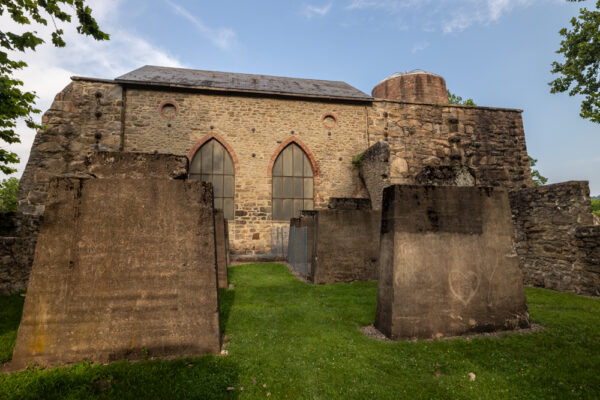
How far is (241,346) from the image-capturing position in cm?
319

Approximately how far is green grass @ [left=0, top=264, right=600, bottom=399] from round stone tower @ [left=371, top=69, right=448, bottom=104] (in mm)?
16926

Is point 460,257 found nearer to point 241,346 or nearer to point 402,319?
point 402,319

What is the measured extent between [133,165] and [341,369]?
2.98 m

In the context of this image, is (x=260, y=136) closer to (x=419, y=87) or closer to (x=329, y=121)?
(x=329, y=121)

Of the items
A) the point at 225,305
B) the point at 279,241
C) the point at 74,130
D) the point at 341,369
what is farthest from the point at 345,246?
the point at 74,130

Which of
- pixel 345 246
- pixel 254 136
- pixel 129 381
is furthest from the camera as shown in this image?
pixel 254 136

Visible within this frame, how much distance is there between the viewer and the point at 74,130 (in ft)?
37.9

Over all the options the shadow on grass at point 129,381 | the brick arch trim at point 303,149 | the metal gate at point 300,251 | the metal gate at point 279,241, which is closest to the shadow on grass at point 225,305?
the shadow on grass at point 129,381

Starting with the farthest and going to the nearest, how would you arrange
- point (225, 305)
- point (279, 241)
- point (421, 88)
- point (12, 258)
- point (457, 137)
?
point (421, 88) < point (457, 137) < point (279, 241) < point (12, 258) < point (225, 305)

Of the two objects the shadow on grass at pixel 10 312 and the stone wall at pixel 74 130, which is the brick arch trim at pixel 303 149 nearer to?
the stone wall at pixel 74 130

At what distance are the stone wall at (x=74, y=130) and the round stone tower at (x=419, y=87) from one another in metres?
15.3

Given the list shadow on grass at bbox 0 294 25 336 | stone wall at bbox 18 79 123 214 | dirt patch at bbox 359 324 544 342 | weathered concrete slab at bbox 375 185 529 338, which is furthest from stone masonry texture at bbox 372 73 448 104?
shadow on grass at bbox 0 294 25 336

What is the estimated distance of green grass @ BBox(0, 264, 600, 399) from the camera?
2.33 meters

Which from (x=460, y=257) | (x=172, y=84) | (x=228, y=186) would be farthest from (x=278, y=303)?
(x=172, y=84)
